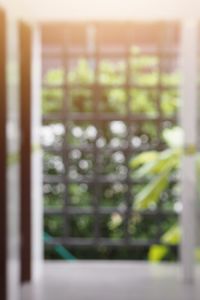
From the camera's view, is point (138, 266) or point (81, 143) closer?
point (138, 266)

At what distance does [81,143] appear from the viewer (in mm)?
6336

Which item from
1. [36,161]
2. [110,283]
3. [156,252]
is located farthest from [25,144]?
[156,252]

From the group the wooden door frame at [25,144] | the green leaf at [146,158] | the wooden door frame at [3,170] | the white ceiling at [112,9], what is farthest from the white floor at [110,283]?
the white ceiling at [112,9]

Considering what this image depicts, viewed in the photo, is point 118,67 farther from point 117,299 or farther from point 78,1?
point 117,299

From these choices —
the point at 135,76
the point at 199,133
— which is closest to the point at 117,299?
the point at 199,133

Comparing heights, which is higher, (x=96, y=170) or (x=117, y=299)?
(x=96, y=170)

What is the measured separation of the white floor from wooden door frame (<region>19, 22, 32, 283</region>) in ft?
0.98

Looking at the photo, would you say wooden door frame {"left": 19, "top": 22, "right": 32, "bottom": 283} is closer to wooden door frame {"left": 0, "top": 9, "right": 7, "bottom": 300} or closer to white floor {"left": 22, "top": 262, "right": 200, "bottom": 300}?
white floor {"left": 22, "top": 262, "right": 200, "bottom": 300}

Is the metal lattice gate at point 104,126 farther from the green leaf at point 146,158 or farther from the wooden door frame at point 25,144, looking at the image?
the wooden door frame at point 25,144

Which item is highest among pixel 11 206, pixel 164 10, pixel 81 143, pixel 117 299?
pixel 164 10

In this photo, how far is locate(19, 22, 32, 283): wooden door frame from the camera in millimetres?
4859

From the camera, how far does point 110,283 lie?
5.03 metres

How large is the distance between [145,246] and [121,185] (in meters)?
0.57

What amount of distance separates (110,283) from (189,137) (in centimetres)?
114
